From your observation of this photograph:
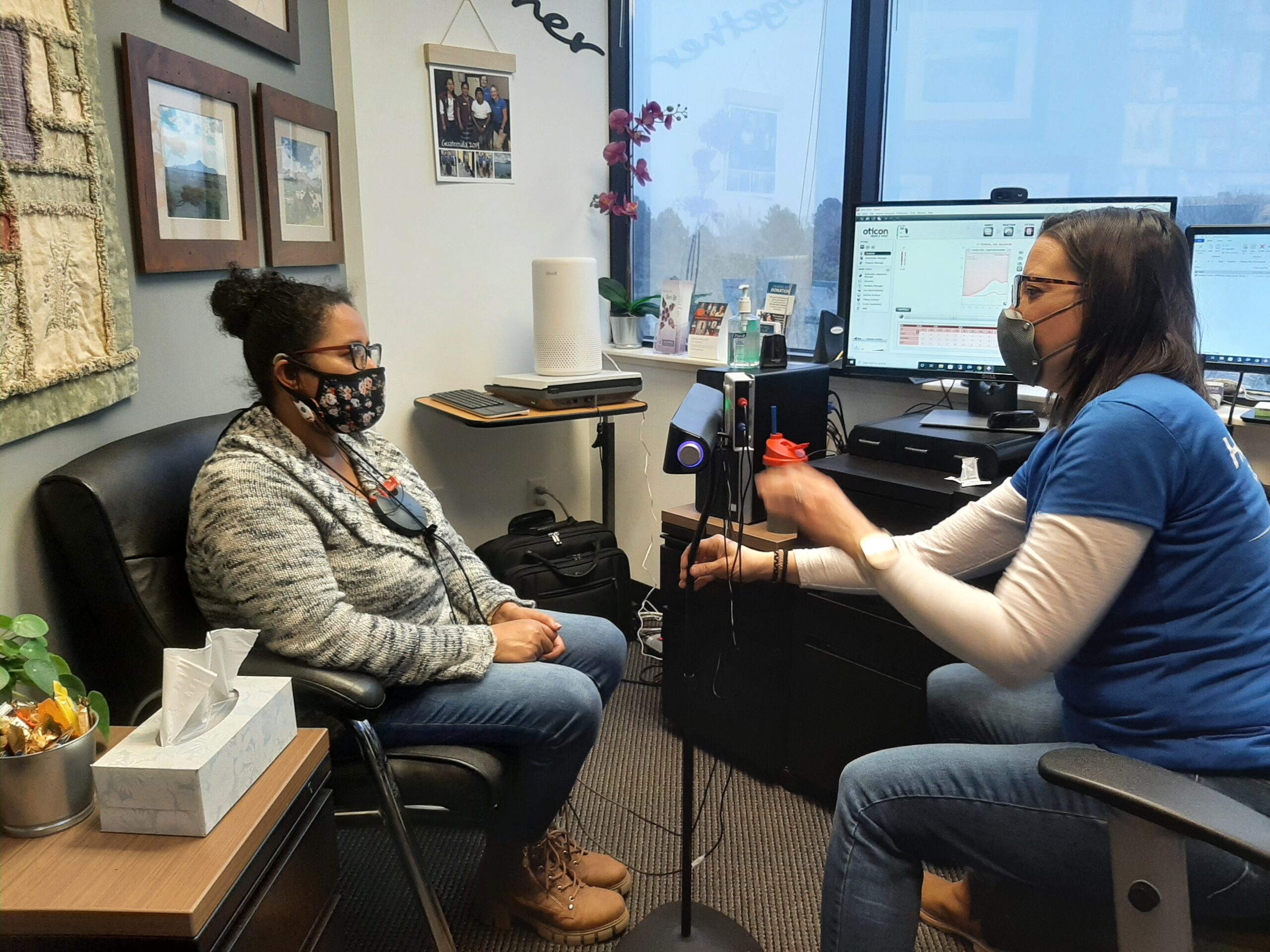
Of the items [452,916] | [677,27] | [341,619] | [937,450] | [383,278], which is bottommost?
[452,916]

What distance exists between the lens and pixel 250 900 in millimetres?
965

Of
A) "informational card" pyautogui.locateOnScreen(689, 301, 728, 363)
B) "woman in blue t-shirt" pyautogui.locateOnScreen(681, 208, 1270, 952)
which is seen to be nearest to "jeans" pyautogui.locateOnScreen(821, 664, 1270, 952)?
"woman in blue t-shirt" pyautogui.locateOnScreen(681, 208, 1270, 952)

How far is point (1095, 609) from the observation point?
1.05m

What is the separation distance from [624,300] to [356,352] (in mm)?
1591

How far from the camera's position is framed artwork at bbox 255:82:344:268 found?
2109 mm

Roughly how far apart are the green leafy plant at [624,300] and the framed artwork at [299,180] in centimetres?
85

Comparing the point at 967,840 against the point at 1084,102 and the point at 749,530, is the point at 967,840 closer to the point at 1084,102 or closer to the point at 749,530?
the point at 749,530

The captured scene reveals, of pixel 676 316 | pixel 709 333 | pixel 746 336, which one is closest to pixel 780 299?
pixel 746 336

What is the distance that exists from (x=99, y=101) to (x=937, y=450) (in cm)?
160

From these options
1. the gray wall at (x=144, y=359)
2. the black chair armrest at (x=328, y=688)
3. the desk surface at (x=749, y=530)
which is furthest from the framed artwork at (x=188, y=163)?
the desk surface at (x=749, y=530)

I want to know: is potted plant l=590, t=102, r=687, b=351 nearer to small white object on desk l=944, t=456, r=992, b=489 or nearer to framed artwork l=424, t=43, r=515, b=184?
framed artwork l=424, t=43, r=515, b=184

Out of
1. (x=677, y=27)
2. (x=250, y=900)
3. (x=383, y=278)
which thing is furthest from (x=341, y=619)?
(x=677, y=27)

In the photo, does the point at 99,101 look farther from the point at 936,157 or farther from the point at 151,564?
A: the point at 936,157

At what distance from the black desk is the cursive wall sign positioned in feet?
5.55
